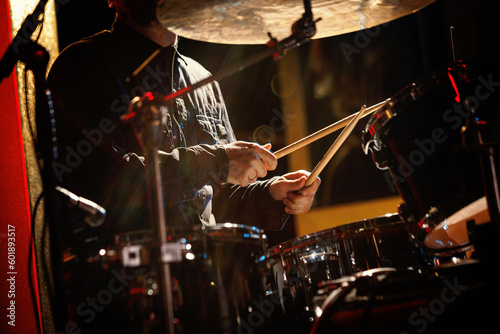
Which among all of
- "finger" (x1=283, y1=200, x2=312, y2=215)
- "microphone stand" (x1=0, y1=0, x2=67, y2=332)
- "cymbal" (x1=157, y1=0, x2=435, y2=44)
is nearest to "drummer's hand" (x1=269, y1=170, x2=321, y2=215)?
"finger" (x1=283, y1=200, x2=312, y2=215)

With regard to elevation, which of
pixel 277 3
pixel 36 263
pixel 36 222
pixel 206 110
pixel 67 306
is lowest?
pixel 67 306

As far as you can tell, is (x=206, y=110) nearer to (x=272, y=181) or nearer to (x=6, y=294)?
(x=272, y=181)

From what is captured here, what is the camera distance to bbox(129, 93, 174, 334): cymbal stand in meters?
1.05

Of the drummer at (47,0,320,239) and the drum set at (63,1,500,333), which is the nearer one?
the drum set at (63,1,500,333)

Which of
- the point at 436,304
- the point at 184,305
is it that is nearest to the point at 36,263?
the point at 184,305

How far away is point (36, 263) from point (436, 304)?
138 cm

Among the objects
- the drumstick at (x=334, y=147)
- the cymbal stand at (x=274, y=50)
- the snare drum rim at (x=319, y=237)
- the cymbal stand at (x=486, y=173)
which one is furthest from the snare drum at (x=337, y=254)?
the cymbal stand at (x=274, y=50)

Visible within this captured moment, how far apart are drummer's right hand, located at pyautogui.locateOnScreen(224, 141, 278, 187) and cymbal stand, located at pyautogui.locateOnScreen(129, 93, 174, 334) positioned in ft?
1.52

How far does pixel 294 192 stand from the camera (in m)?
1.84

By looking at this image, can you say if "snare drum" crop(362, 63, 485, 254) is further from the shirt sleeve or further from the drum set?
the shirt sleeve

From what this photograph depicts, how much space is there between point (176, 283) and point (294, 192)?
80cm

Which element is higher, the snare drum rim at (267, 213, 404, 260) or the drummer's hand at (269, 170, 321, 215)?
the drummer's hand at (269, 170, 321, 215)

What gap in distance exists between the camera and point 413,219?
4.61ft

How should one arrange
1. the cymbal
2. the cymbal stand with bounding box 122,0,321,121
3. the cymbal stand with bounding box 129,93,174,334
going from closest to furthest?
the cymbal stand with bounding box 129,93,174,334, the cymbal stand with bounding box 122,0,321,121, the cymbal
